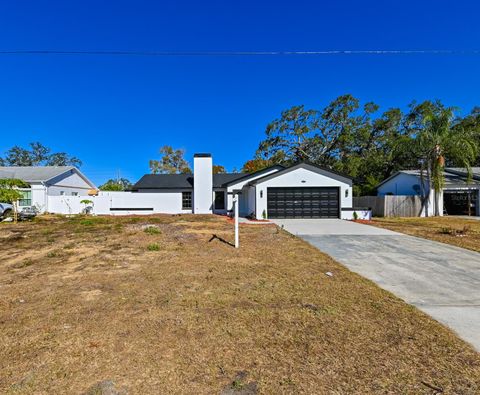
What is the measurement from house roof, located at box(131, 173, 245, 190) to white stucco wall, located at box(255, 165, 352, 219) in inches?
221

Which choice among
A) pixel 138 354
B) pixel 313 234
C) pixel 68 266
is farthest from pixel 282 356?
pixel 313 234

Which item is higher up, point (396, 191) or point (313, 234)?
point (396, 191)

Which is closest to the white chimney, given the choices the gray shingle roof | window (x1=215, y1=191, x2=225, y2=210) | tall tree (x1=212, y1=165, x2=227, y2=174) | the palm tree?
window (x1=215, y1=191, x2=225, y2=210)

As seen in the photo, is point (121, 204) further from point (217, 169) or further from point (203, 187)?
point (217, 169)

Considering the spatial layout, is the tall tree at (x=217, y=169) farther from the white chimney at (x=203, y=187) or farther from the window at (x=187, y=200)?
the white chimney at (x=203, y=187)

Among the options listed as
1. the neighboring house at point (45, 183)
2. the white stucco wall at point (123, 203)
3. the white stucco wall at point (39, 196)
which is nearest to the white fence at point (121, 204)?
the white stucco wall at point (123, 203)

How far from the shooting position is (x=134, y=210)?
77.6 ft

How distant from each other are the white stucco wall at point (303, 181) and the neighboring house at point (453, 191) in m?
7.80

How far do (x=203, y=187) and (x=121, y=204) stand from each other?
7.40m

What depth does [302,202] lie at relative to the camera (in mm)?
18750

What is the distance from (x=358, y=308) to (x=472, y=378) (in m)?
1.54

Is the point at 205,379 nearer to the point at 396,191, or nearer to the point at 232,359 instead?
the point at 232,359

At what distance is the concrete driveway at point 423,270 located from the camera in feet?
12.5

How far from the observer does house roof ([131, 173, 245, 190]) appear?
24.4 meters
